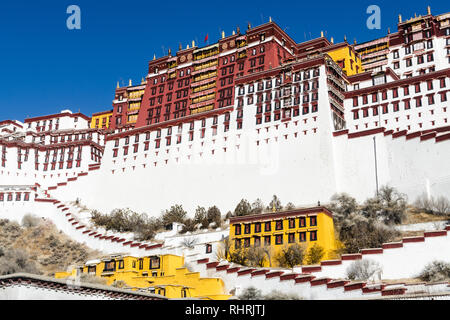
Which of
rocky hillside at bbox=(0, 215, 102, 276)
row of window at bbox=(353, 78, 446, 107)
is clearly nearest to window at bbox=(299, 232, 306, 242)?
rocky hillside at bbox=(0, 215, 102, 276)

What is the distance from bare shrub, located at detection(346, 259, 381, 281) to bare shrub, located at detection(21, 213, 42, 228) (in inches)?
1696

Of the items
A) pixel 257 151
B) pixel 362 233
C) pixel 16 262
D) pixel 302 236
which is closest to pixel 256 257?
pixel 302 236

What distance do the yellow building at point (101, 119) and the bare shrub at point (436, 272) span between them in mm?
73474

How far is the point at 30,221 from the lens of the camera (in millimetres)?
71438

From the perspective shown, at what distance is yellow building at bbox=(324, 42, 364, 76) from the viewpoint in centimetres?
7781

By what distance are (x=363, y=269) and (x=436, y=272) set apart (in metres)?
5.11

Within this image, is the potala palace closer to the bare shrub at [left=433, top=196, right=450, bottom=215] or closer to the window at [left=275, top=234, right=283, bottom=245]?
the window at [left=275, top=234, right=283, bottom=245]

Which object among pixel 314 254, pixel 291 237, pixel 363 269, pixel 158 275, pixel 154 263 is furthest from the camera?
pixel 291 237

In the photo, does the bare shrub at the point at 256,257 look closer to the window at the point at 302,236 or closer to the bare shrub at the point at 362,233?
the window at the point at 302,236

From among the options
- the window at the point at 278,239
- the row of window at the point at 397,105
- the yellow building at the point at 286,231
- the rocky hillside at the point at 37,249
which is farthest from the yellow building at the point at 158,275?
the row of window at the point at 397,105

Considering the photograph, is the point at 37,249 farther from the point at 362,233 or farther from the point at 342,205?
the point at 362,233

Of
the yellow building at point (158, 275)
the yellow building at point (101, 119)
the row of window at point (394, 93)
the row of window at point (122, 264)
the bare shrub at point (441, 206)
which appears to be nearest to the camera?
the yellow building at point (158, 275)

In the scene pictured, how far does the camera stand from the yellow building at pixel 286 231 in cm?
4891

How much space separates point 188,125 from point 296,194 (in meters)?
19.6
